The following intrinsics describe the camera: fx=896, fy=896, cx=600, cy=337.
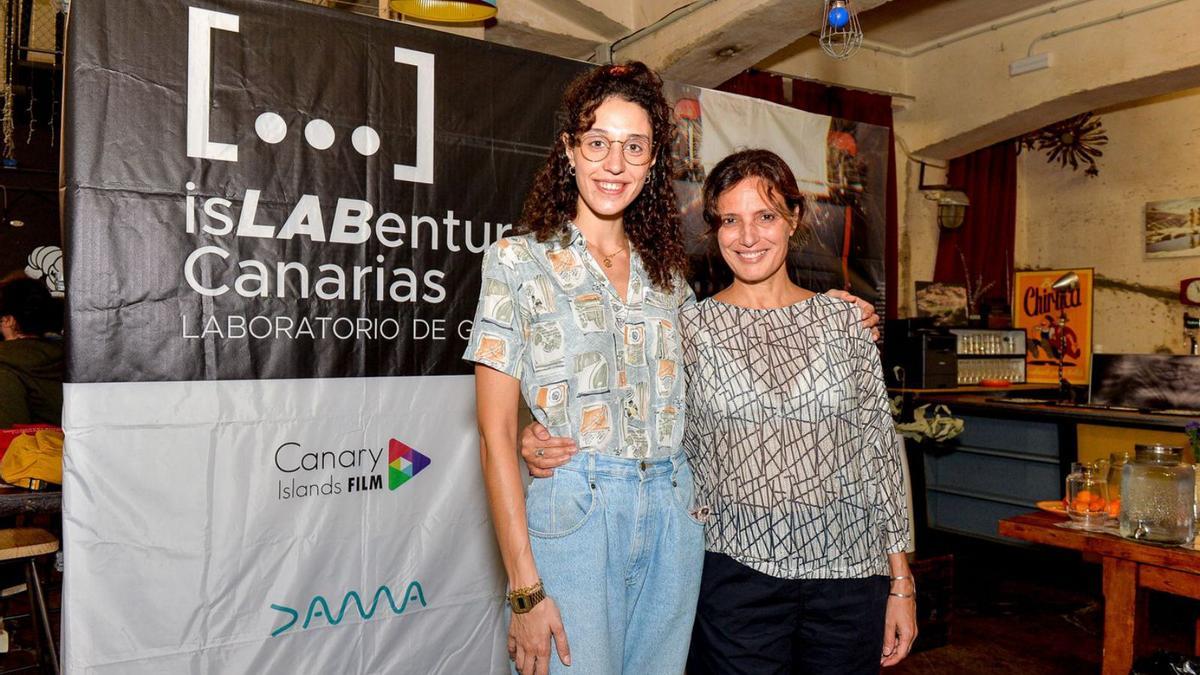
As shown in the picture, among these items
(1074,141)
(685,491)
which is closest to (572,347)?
(685,491)

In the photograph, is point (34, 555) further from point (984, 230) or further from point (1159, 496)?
point (984, 230)

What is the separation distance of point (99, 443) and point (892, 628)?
1896mm

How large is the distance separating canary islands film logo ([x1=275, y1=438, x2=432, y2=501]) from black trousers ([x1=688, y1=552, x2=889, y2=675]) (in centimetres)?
132

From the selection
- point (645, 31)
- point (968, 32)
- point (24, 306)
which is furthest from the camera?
point (968, 32)

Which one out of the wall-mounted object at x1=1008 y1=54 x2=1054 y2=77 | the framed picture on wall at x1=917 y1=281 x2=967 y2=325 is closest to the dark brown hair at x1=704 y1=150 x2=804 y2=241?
the wall-mounted object at x1=1008 y1=54 x2=1054 y2=77

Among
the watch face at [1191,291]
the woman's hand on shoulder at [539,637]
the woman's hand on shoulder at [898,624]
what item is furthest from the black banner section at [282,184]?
the watch face at [1191,291]

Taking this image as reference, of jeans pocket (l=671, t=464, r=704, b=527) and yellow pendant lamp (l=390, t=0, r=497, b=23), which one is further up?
yellow pendant lamp (l=390, t=0, r=497, b=23)

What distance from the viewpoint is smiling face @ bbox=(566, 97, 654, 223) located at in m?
1.50

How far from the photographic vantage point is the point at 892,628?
5.62 feet

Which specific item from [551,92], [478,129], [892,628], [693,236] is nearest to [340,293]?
[478,129]

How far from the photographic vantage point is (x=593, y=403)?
145 cm

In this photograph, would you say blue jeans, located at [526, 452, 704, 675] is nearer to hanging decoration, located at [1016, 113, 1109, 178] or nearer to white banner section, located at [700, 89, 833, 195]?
white banner section, located at [700, 89, 833, 195]

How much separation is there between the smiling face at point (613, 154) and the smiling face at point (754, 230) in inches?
10.3

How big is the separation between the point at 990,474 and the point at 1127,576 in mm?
2889
